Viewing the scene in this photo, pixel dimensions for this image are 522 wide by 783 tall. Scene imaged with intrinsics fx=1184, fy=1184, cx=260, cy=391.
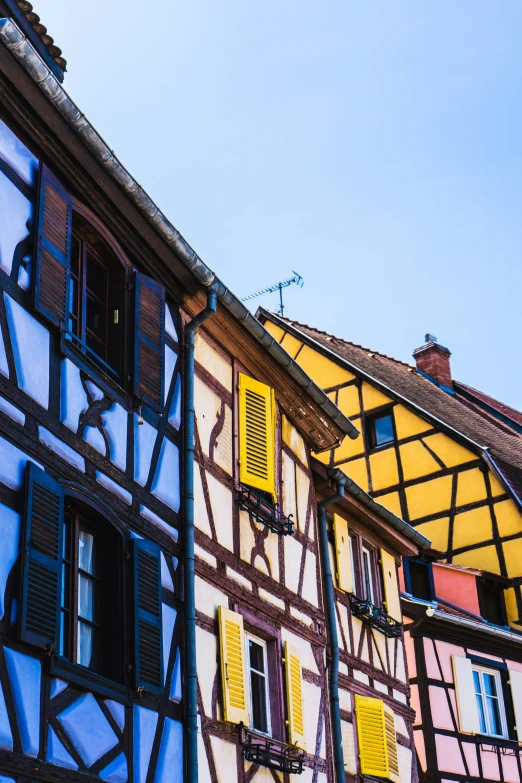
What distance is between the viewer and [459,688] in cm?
1819

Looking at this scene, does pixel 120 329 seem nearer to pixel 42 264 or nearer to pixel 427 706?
pixel 42 264

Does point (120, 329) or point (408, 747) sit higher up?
point (120, 329)

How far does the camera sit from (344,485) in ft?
49.0

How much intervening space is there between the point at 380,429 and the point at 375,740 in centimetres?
1041

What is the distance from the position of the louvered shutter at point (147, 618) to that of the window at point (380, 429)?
47.8 ft

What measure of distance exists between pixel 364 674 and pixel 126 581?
6632 mm

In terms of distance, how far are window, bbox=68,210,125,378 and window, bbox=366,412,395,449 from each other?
45.7 feet

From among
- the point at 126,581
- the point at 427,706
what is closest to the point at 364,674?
the point at 427,706

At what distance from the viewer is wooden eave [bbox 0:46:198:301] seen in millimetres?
9250

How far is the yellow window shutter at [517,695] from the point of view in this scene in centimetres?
1867

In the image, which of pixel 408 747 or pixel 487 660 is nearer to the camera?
pixel 408 747

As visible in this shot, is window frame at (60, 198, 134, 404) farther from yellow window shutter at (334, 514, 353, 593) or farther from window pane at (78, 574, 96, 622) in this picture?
yellow window shutter at (334, 514, 353, 593)

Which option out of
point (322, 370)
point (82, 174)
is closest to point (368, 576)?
point (82, 174)

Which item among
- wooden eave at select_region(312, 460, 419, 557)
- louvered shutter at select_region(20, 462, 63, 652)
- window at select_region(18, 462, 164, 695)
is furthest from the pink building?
louvered shutter at select_region(20, 462, 63, 652)
